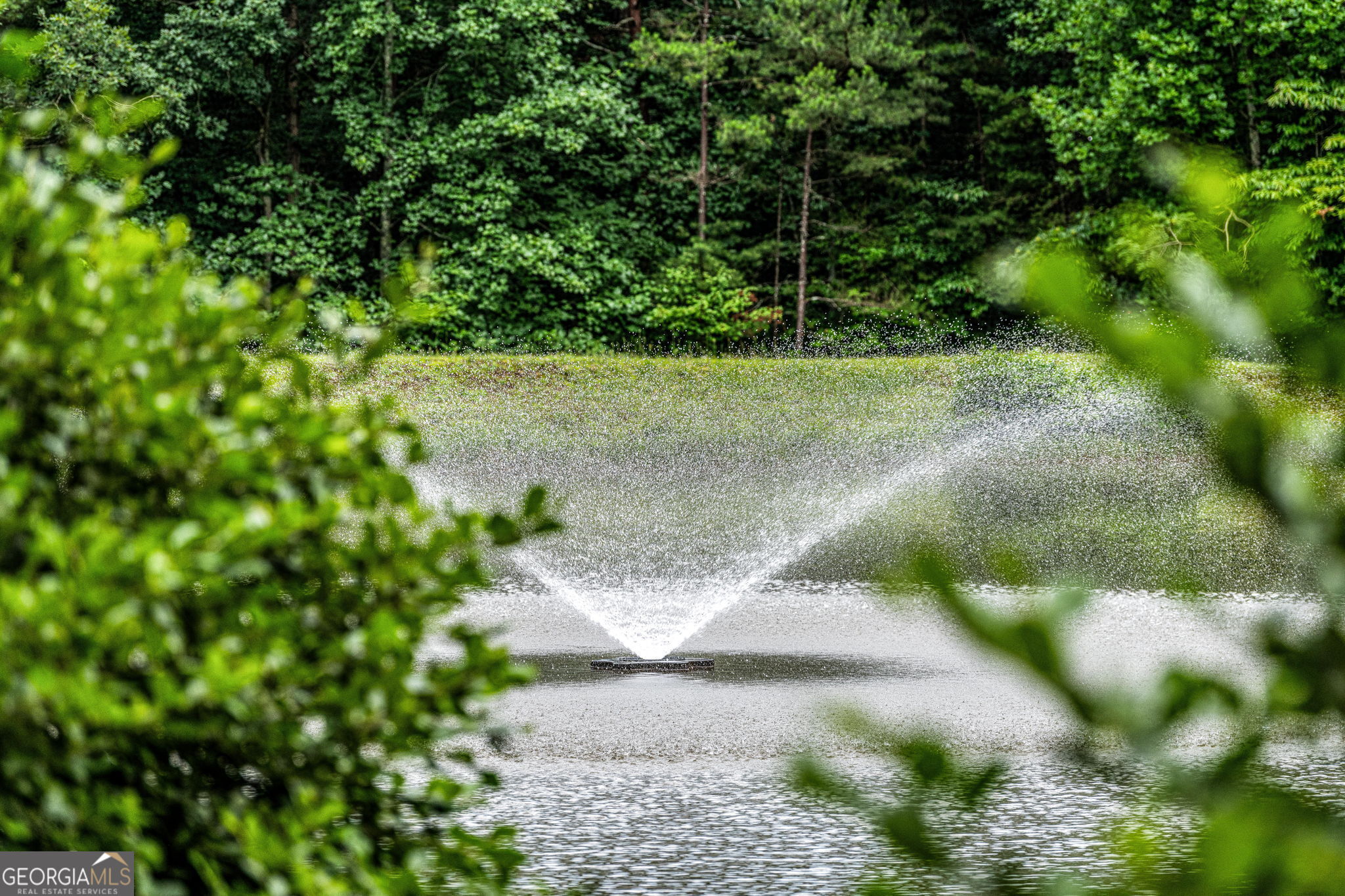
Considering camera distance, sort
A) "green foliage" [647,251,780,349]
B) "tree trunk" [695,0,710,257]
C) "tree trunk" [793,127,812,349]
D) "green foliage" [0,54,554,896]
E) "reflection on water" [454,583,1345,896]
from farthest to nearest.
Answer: "tree trunk" [695,0,710,257]
"tree trunk" [793,127,812,349]
"green foliage" [647,251,780,349]
"reflection on water" [454,583,1345,896]
"green foliage" [0,54,554,896]

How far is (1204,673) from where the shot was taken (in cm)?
77

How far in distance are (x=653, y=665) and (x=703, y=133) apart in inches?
877

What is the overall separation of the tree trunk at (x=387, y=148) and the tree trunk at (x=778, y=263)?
783 cm

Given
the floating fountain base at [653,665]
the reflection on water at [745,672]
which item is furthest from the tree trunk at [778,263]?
the floating fountain base at [653,665]

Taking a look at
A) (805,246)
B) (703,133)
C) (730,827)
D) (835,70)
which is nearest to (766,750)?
(730,827)

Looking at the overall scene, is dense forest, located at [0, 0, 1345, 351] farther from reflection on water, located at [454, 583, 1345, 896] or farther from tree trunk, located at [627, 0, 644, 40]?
reflection on water, located at [454, 583, 1345, 896]

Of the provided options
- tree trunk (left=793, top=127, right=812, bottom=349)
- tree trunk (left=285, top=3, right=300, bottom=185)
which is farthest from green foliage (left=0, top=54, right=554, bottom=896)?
tree trunk (left=285, top=3, right=300, bottom=185)

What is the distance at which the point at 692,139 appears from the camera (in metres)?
32.4

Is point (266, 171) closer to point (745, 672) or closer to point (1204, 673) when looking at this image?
point (745, 672)

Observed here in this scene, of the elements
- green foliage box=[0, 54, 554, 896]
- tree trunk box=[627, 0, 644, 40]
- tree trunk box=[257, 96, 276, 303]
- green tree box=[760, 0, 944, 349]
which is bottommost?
green foliage box=[0, 54, 554, 896]

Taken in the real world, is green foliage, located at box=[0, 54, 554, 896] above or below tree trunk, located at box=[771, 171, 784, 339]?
below

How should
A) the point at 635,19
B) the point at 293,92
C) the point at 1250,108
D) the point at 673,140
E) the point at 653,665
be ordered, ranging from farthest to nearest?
the point at 635,19
the point at 673,140
the point at 293,92
the point at 1250,108
the point at 653,665

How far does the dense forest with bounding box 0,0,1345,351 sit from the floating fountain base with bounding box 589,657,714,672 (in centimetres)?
1808

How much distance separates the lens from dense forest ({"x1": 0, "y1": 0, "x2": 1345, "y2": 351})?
26922mm
